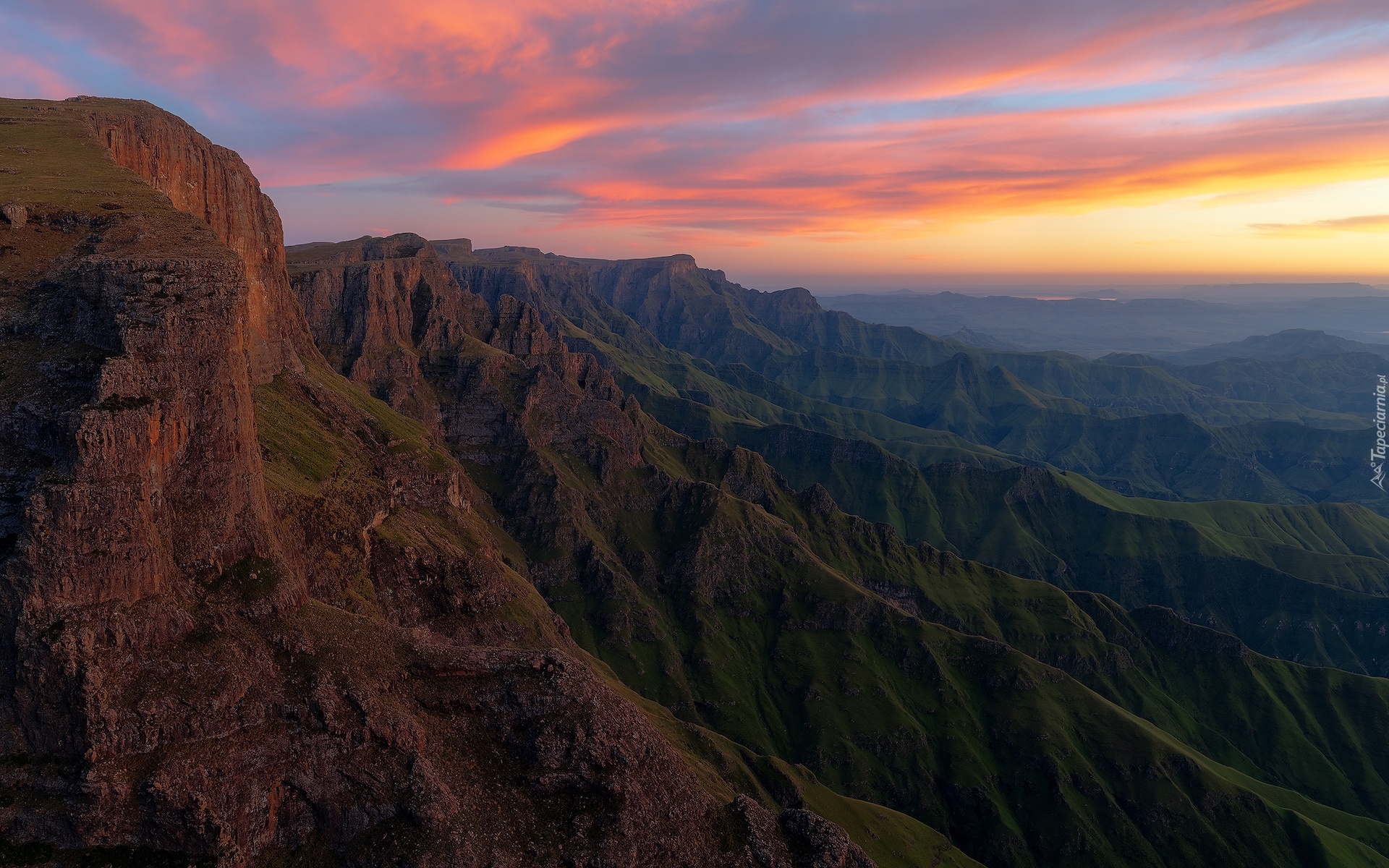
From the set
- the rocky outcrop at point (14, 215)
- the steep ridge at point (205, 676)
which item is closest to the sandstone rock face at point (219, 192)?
the rocky outcrop at point (14, 215)

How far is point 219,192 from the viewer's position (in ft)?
525

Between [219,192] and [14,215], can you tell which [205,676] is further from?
[219,192]

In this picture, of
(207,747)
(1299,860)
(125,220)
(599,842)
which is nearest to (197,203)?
(125,220)

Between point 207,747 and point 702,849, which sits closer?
point 207,747

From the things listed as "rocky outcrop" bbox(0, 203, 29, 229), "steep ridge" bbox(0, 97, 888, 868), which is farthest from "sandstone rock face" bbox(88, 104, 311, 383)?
"steep ridge" bbox(0, 97, 888, 868)

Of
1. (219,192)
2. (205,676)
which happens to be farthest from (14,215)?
(205,676)

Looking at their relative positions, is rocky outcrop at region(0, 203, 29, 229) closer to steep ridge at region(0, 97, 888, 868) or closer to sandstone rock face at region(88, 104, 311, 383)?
steep ridge at region(0, 97, 888, 868)

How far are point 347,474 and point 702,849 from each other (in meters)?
112

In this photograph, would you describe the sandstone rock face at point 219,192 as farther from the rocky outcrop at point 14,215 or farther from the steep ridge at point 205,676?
the steep ridge at point 205,676

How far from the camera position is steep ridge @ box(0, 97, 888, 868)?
195 ft

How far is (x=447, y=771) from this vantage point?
238ft

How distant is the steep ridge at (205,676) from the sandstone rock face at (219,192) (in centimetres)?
4854

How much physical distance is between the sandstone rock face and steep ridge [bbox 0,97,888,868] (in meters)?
48.5

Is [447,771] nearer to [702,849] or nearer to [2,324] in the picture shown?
[702,849]
